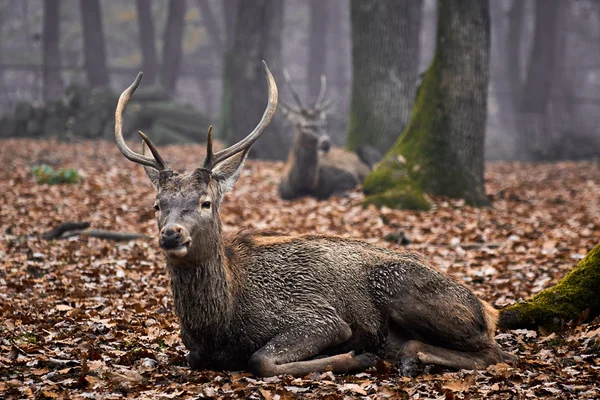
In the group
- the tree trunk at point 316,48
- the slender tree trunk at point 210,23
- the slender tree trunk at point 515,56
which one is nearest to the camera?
the slender tree trunk at point 515,56

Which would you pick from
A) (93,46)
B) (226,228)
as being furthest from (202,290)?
(93,46)

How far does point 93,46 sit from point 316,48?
47.9 ft

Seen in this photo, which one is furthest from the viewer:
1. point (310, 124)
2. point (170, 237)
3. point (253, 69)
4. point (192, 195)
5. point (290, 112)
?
point (253, 69)

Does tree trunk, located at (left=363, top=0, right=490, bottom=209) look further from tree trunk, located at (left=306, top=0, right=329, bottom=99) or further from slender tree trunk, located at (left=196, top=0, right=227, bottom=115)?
slender tree trunk, located at (left=196, top=0, right=227, bottom=115)

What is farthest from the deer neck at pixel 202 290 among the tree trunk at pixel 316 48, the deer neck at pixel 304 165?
the tree trunk at pixel 316 48

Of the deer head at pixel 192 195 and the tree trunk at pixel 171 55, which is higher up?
the tree trunk at pixel 171 55

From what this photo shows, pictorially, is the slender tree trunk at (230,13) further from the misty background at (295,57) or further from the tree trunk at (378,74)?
the tree trunk at (378,74)

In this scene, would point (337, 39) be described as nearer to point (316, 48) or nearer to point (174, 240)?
point (316, 48)

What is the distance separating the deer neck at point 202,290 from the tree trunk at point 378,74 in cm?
1267

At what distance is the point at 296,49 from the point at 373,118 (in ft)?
130

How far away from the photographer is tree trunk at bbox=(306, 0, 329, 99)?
42344mm

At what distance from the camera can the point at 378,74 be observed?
1875 cm

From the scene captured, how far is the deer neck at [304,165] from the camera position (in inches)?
626

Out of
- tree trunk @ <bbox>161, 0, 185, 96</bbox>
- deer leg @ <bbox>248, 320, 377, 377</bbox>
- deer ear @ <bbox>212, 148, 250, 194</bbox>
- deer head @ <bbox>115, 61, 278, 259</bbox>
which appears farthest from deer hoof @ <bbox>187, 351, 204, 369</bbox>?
tree trunk @ <bbox>161, 0, 185, 96</bbox>
